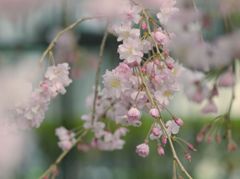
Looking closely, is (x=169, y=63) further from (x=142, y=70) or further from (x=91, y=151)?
(x=91, y=151)

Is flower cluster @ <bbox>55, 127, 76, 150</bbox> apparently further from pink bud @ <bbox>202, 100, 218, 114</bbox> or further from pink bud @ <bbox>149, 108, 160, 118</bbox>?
pink bud @ <bbox>149, 108, 160, 118</bbox>

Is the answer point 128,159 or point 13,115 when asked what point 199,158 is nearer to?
point 128,159

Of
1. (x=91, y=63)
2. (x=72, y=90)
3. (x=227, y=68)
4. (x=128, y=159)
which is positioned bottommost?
(x=128, y=159)

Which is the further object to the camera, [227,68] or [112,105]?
[227,68]

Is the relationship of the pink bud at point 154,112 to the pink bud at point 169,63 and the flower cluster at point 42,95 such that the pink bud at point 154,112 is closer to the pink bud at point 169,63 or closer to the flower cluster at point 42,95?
the pink bud at point 169,63

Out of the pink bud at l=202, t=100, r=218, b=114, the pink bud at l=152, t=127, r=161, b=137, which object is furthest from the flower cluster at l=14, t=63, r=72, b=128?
the pink bud at l=202, t=100, r=218, b=114

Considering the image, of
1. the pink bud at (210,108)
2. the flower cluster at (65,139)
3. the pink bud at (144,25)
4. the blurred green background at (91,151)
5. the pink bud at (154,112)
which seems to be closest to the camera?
the pink bud at (154,112)

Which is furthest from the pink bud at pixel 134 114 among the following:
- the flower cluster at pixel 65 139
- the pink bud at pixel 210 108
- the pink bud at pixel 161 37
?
the pink bud at pixel 210 108

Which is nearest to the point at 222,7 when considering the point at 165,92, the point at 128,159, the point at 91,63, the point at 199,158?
the point at 165,92
